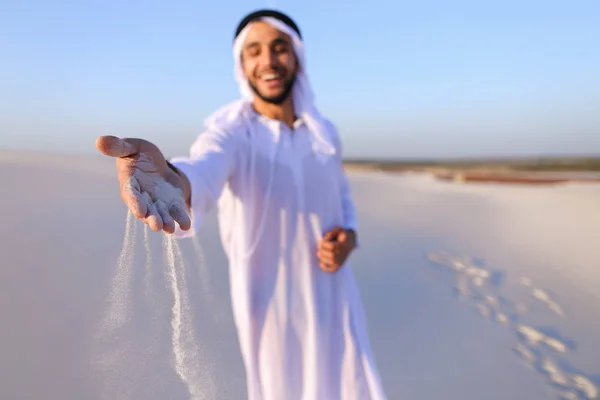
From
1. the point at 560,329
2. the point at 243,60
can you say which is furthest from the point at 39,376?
the point at 560,329

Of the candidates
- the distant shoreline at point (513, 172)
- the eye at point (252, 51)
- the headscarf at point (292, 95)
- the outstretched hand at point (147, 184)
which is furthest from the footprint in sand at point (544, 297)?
the distant shoreline at point (513, 172)

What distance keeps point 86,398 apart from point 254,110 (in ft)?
3.14

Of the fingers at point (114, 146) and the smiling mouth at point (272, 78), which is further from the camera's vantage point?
the smiling mouth at point (272, 78)

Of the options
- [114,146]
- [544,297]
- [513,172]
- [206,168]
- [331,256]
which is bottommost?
[513,172]

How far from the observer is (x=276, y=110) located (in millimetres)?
1422

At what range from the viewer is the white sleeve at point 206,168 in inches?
38.8

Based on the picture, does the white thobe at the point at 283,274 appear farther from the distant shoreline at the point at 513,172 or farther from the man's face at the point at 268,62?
the distant shoreline at the point at 513,172

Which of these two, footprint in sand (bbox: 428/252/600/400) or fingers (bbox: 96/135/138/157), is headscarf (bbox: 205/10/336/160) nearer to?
fingers (bbox: 96/135/138/157)

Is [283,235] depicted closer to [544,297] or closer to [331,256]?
[331,256]

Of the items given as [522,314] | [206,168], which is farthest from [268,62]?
[522,314]

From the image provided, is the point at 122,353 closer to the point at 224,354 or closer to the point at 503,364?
the point at 224,354

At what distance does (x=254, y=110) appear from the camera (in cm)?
144

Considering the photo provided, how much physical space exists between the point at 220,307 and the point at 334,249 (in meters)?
0.37

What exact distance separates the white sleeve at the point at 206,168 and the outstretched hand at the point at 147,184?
0.14 m
